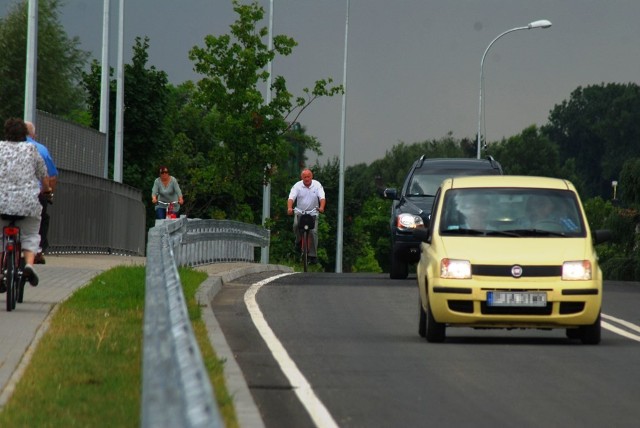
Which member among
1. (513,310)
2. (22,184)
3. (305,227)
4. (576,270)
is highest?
(22,184)

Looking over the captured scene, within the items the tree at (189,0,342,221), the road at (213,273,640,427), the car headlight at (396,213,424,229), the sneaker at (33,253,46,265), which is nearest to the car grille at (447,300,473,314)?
the road at (213,273,640,427)

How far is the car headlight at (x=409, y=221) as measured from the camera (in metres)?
24.0

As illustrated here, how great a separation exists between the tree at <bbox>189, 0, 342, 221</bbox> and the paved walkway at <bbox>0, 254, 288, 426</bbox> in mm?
18504

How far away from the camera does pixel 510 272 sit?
13969mm

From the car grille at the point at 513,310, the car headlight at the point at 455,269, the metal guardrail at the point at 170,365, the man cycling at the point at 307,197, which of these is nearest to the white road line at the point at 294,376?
the metal guardrail at the point at 170,365

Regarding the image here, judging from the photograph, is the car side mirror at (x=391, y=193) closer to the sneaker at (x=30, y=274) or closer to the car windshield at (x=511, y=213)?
the car windshield at (x=511, y=213)

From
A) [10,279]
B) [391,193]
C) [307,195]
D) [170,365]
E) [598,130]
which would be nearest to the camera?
[170,365]

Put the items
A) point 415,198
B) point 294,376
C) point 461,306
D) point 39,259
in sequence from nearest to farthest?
point 294,376 → point 461,306 → point 39,259 → point 415,198

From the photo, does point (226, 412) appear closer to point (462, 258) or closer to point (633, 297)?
point (462, 258)

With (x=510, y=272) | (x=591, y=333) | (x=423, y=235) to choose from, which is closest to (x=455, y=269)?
(x=510, y=272)

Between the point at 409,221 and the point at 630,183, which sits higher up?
the point at 630,183

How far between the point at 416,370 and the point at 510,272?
2372mm

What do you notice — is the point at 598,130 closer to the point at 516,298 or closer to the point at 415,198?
the point at 415,198

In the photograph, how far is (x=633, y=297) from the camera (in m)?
21.2
